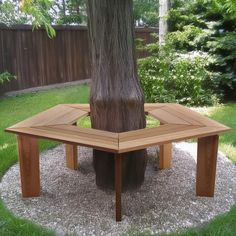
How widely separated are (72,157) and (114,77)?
1.13 metres

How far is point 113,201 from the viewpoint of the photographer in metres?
2.79

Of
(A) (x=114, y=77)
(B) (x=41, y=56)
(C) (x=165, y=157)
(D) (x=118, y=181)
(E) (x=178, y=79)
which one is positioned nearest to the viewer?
(D) (x=118, y=181)

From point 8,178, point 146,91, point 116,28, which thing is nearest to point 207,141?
point 116,28

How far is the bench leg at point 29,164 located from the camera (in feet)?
9.18

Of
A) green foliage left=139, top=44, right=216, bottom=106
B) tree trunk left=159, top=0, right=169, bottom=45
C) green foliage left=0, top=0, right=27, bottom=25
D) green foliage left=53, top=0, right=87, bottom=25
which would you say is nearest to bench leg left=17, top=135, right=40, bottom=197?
green foliage left=139, top=44, right=216, bottom=106

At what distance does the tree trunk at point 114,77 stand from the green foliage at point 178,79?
12.8 ft

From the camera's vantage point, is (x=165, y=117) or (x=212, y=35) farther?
(x=212, y=35)

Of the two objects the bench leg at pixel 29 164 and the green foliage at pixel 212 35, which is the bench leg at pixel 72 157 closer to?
the bench leg at pixel 29 164

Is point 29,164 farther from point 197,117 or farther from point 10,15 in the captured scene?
point 10,15

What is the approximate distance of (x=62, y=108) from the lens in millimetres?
3523

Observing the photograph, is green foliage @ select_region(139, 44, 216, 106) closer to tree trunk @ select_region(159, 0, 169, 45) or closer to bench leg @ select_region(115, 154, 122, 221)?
tree trunk @ select_region(159, 0, 169, 45)

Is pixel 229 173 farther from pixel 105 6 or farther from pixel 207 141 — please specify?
pixel 105 6

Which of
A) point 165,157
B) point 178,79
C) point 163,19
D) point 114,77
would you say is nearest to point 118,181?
point 114,77

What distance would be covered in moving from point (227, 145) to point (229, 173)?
88 centimetres
